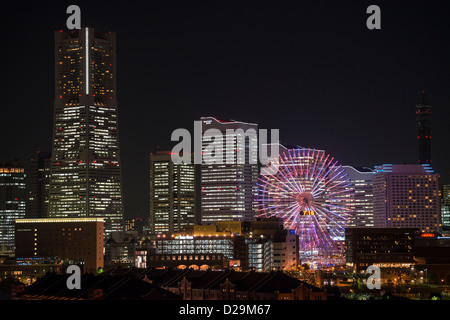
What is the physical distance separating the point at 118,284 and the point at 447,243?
12918cm

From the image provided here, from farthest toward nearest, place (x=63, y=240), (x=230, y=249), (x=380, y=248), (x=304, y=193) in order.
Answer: (x=63, y=240)
(x=380, y=248)
(x=230, y=249)
(x=304, y=193)

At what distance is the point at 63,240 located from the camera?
595 feet

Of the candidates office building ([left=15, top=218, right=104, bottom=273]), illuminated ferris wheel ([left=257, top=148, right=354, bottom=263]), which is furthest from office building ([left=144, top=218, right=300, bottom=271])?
office building ([left=15, top=218, right=104, bottom=273])

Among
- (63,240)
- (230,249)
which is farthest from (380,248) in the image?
Answer: (63,240)

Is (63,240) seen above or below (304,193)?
below

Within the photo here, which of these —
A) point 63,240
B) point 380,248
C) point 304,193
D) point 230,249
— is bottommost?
point 380,248

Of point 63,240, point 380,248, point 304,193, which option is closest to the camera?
point 304,193

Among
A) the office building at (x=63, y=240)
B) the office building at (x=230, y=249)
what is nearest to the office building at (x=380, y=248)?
the office building at (x=230, y=249)

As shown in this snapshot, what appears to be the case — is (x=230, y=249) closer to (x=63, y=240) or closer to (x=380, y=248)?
(x=380, y=248)

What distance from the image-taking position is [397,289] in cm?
12019

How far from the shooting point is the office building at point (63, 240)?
589ft

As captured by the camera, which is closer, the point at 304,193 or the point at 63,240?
the point at 304,193
